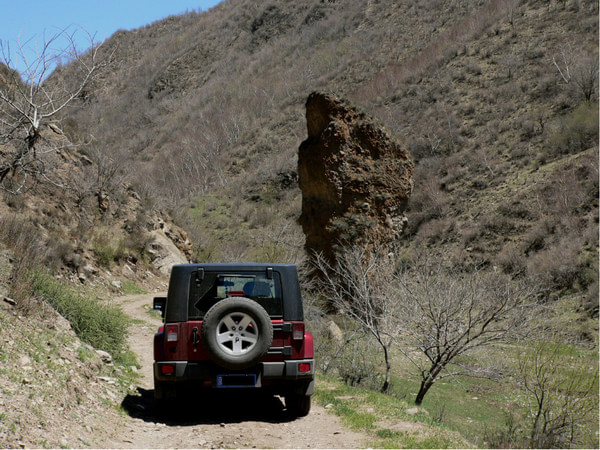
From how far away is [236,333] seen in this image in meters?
6.02

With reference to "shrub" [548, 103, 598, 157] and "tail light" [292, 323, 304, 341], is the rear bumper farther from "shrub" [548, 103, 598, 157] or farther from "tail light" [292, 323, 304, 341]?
"shrub" [548, 103, 598, 157]

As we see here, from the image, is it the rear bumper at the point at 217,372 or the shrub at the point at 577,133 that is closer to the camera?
the rear bumper at the point at 217,372

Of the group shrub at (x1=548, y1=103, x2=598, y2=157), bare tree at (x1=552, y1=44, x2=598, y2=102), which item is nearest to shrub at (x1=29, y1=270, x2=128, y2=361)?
shrub at (x1=548, y1=103, x2=598, y2=157)

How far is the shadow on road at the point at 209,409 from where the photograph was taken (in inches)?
259

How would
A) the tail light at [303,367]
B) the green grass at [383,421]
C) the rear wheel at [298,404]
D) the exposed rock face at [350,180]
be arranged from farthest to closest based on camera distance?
the exposed rock face at [350,180] → the rear wheel at [298,404] → the tail light at [303,367] → the green grass at [383,421]

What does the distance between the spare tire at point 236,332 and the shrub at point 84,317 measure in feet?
12.3

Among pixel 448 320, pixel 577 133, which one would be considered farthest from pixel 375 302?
pixel 577 133

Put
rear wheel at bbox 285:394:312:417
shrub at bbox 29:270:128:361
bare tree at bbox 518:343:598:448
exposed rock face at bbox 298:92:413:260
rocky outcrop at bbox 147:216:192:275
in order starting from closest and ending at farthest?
rear wheel at bbox 285:394:312:417 → shrub at bbox 29:270:128:361 → bare tree at bbox 518:343:598:448 → exposed rock face at bbox 298:92:413:260 → rocky outcrop at bbox 147:216:192:275

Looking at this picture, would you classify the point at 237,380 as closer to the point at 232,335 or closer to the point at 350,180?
the point at 232,335

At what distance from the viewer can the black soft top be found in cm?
621

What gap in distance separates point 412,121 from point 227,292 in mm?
47430

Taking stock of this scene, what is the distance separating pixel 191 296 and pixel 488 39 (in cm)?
5616

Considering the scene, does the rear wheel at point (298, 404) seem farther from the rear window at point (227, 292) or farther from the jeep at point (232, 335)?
the rear window at point (227, 292)

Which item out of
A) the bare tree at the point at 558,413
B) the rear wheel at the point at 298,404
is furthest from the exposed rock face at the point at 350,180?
the rear wheel at the point at 298,404
